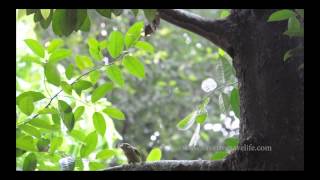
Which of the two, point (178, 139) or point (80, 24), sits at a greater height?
point (80, 24)

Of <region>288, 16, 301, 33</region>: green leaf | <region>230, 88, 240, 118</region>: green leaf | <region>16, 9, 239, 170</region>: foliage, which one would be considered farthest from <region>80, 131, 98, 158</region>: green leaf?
<region>288, 16, 301, 33</region>: green leaf

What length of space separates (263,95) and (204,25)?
0.14m

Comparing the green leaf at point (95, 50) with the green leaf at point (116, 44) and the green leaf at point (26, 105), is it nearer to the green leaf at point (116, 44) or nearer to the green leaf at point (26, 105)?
the green leaf at point (116, 44)

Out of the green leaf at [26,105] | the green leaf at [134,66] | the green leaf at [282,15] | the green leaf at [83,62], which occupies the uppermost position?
the green leaf at [282,15]

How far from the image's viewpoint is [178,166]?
1.60 ft

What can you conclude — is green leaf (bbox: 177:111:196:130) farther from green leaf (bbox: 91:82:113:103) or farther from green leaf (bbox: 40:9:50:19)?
green leaf (bbox: 40:9:50:19)

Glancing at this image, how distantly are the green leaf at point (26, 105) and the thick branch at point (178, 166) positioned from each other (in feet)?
0.56

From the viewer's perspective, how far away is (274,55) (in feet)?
1.70

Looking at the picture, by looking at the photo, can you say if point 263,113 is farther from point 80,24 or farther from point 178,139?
point 178,139

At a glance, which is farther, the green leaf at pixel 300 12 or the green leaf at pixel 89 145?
the green leaf at pixel 89 145

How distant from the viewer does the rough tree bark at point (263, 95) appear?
1.53 feet

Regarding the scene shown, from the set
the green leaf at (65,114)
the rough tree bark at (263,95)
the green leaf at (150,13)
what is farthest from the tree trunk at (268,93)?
the green leaf at (65,114)
